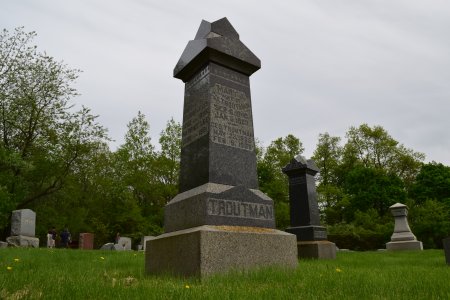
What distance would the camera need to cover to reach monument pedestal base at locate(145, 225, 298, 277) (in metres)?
4.91

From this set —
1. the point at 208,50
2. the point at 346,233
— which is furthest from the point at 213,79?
the point at 346,233

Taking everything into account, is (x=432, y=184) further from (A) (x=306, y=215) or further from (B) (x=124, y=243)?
(A) (x=306, y=215)

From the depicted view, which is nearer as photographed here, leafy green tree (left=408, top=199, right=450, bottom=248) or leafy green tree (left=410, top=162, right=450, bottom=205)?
leafy green tree (left=408, top=199, right=450, bottom=248)

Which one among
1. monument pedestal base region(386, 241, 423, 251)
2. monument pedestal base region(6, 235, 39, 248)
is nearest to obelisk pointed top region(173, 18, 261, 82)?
monument pedestal base region(386, 241, 423, 251)

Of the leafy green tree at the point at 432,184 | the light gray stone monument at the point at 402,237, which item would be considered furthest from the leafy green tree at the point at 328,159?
the light gray stone monument at the point at 402,237

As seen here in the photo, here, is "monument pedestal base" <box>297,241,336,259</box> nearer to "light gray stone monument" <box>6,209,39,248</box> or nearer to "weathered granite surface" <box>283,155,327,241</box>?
"weathered granite surface" <box>283,155,327,241</box>

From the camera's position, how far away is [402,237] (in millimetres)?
19984

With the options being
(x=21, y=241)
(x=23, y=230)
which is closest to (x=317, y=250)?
(x=21, y=241)

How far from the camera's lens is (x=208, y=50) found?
21.1 feet

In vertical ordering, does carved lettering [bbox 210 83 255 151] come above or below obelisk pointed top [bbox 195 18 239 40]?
below

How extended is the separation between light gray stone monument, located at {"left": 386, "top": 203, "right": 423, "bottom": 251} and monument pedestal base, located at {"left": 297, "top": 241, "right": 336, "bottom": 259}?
9.02 metres

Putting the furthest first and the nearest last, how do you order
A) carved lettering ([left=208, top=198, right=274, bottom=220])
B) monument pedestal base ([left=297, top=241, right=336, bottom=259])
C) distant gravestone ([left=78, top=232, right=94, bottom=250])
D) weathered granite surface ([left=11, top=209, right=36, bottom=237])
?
1. distant gravestone ([left=78, top=232, right=94, bottom=250])
2. weathered granite surface ([left=11, top=209, right=36, bottom=237])
3. monument pedestal base ([left=297, top=241, right=336, bottom=259])
4. carved lettering ([left=208, top=198, right=274, bottom=220])

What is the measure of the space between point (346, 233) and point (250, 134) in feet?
77.3

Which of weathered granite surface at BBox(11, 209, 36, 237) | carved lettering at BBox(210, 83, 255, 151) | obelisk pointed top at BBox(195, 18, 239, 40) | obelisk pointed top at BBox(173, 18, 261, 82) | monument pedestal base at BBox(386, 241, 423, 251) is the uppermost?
obelisk pointed top at BBox(195, 18, 239, 40)
